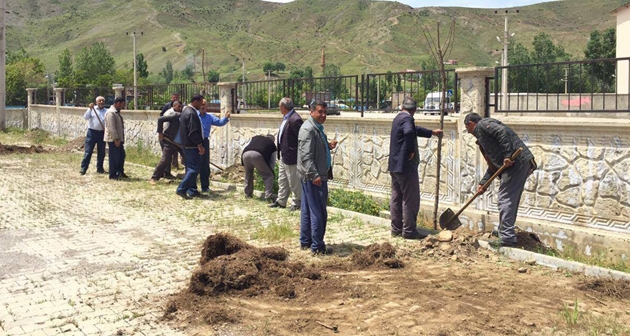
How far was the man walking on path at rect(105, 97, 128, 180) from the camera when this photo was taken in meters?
13.3

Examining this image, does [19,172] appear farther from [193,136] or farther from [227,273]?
[227,273]

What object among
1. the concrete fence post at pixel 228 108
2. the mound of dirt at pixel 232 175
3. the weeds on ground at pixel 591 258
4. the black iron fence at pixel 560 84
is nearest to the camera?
the weeds on ground at pixel 591 258

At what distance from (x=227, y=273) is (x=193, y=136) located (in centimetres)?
579

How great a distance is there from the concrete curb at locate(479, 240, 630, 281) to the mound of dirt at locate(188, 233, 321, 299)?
2.46m

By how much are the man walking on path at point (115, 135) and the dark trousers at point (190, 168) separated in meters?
2.97

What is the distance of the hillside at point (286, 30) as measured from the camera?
12938cm

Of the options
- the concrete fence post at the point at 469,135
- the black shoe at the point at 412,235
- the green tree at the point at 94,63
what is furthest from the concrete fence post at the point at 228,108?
the green tree at the point at 94,63

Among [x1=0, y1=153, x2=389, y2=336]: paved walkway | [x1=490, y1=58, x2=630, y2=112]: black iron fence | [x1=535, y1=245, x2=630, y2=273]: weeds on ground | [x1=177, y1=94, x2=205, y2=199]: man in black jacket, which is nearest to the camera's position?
[x1=0, y1=153, x2=389, y2=336]: paved walkway

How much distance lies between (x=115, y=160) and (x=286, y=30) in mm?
156291

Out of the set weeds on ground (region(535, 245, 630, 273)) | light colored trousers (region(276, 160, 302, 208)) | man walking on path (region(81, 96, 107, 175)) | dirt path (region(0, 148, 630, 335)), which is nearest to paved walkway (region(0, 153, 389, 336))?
dirt path (region(0, 148, 630, 335))

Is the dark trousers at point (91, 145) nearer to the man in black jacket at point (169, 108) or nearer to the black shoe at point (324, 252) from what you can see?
the man in black jacket at point (169, 108)

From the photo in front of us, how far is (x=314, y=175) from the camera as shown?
7020 mm

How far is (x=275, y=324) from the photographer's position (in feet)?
15.7

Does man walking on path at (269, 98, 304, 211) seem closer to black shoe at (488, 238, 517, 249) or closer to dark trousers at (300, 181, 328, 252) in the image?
dark trousers at (300, 181, 328, 252)
